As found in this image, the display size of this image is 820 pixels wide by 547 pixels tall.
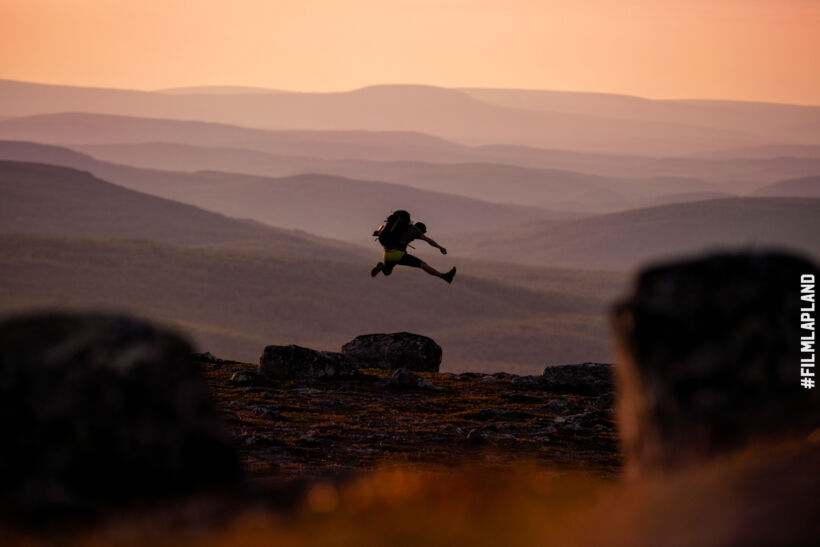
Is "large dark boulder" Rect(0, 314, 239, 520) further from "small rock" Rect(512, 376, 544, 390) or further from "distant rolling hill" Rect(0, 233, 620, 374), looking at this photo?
"distant rolling hill" Rect(0, 233, 620, 374)

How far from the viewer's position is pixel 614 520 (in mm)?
8219

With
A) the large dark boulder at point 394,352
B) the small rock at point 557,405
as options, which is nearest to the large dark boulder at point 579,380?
the small rock at point 557,405

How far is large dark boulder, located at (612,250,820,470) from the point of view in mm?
9695

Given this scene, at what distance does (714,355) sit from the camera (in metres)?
9.72

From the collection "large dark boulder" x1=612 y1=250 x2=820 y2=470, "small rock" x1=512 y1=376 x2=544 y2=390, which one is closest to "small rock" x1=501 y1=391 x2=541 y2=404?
"small rock" x1=512 y1=376 x2=544 y2=390

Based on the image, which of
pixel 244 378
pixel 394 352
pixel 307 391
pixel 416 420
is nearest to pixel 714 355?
pixel 416 420

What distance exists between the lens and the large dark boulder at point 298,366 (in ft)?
116

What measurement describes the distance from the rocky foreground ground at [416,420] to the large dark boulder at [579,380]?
1.3 inches

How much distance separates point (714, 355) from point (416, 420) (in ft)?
65.1

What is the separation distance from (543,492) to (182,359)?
399cm

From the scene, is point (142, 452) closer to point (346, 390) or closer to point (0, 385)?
point (0, 385)

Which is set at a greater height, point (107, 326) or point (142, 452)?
point (107, 326)

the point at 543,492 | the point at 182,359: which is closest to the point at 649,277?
the point at 543,492

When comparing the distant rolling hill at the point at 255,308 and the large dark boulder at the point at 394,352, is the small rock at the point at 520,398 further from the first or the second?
the distant rolling hill at the point at 255,308
